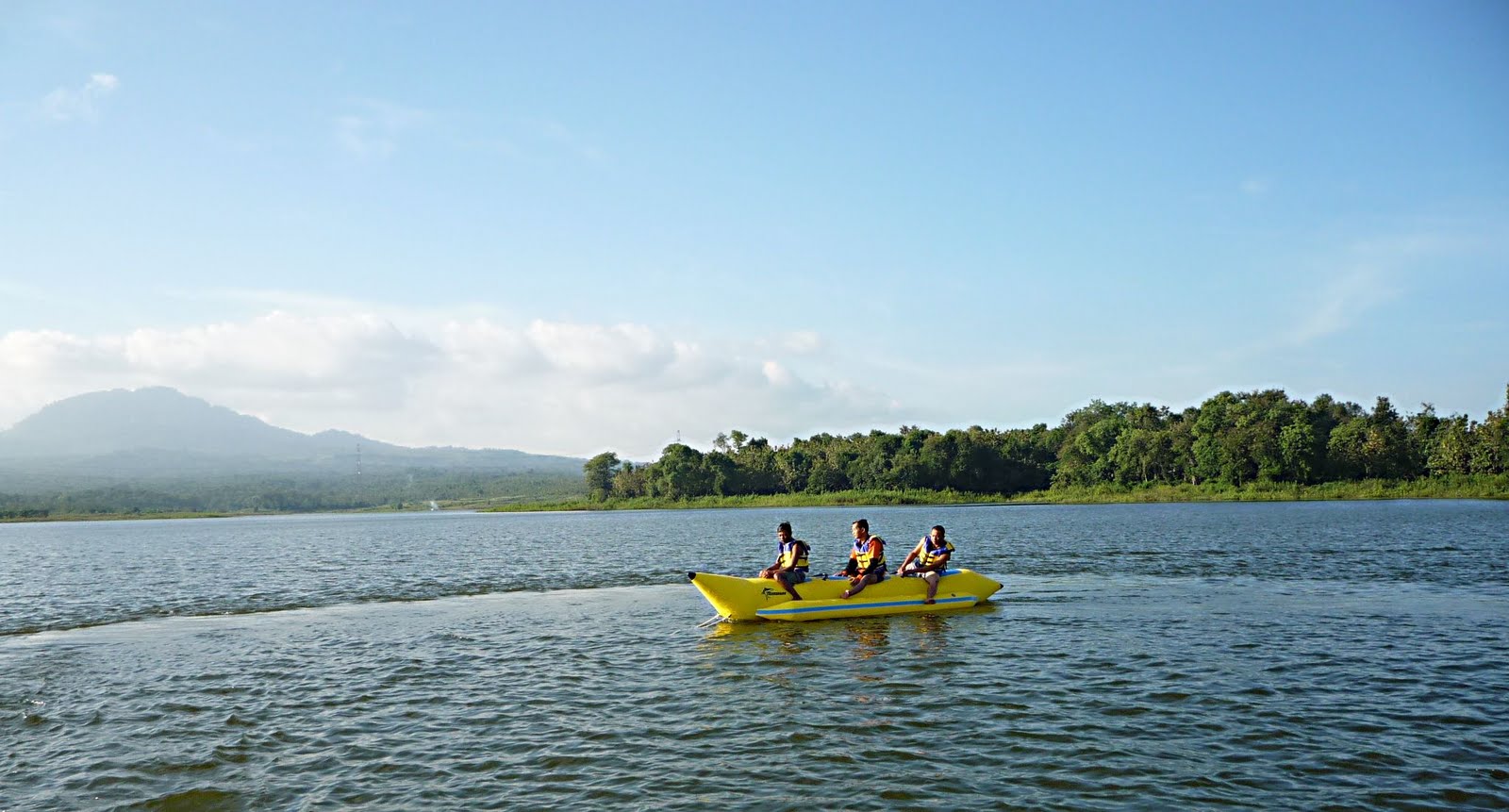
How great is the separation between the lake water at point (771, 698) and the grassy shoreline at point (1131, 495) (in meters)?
83.4

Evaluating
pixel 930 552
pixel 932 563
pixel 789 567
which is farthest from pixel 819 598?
pixel 930 552

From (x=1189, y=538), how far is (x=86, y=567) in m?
59.0

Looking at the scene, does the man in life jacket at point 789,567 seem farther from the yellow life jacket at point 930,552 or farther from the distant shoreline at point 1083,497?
the distant shoreline at point 1083,497

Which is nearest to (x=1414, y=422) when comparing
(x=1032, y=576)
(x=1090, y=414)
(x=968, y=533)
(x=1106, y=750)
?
(x=1090, y=414)

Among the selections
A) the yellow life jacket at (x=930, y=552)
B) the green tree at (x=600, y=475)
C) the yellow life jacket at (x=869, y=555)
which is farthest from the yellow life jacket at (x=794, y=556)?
the green tree at (x=600, y=475)

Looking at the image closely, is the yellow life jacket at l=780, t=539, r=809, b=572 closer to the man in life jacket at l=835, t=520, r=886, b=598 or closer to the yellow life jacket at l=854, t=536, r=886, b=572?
the man in life jacket at l=835, t=520, r=886, b=598

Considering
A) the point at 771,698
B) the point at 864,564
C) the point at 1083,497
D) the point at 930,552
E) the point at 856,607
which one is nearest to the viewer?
the point at 771,698

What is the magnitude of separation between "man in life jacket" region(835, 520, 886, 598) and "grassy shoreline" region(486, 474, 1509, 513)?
97621 millimetres

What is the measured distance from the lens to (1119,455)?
130750 mm

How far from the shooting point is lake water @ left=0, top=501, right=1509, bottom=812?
1211 centimetres

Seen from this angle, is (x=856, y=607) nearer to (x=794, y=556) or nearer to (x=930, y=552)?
(x=794, y=556)

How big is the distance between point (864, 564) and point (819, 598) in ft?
5.48

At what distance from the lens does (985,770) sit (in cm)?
1250

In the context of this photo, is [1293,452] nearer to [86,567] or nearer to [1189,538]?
[1189,538]
